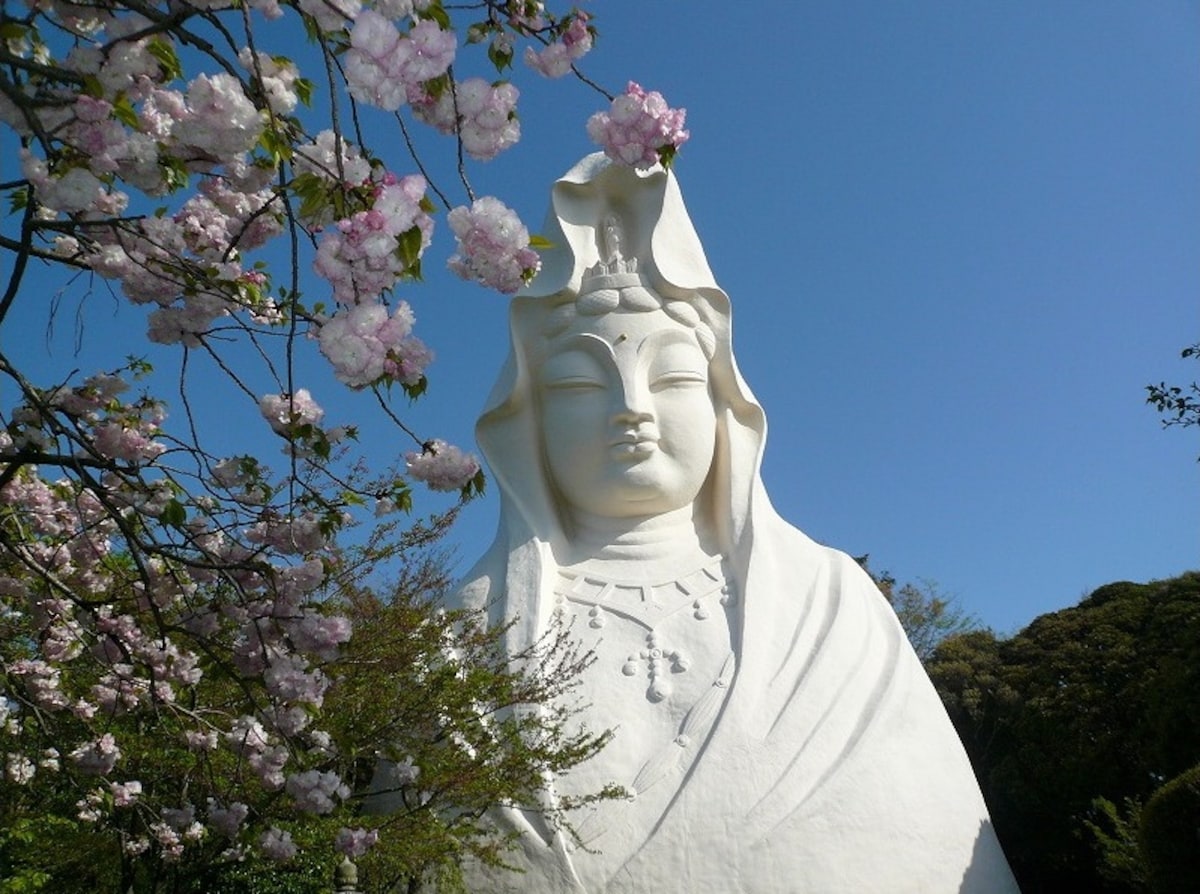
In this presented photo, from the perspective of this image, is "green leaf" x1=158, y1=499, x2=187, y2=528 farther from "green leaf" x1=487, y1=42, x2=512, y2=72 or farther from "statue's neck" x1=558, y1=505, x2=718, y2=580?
"statue's neck" x1=558, y1=505, x2=718, y2=580

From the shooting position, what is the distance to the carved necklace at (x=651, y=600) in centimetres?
609

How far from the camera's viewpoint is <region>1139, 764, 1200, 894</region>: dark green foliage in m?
6.59

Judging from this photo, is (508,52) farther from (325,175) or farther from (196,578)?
(196,578)

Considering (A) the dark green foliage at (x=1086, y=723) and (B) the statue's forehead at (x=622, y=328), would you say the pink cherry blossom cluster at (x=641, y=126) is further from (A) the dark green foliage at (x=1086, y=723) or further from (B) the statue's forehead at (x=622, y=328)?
(A) the dark green foliage at (x=1086, y=723)

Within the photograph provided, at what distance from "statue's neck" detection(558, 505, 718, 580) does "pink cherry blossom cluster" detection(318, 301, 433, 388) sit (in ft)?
12.3

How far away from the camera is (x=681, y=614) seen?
6.30m

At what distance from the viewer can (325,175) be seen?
9.50 ft

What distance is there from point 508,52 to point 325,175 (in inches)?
31.1

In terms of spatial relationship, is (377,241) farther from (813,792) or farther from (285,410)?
(813,792)

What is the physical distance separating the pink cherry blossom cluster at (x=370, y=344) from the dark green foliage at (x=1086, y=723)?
929cm

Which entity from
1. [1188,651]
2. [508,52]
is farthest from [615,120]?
[1188,651]

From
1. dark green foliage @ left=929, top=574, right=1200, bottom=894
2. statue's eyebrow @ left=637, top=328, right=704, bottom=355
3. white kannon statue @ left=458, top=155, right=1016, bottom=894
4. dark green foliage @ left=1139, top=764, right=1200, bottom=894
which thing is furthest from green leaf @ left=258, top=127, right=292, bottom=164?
dark green foliage @ left=929, top=574, right=1200, bottom=894

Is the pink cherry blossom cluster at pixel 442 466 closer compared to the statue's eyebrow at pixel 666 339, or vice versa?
the pink cherry blossom cluster at pixel 442 466

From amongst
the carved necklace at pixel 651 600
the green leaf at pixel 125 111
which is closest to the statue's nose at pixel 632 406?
the carved necklace at pixel 651 600
